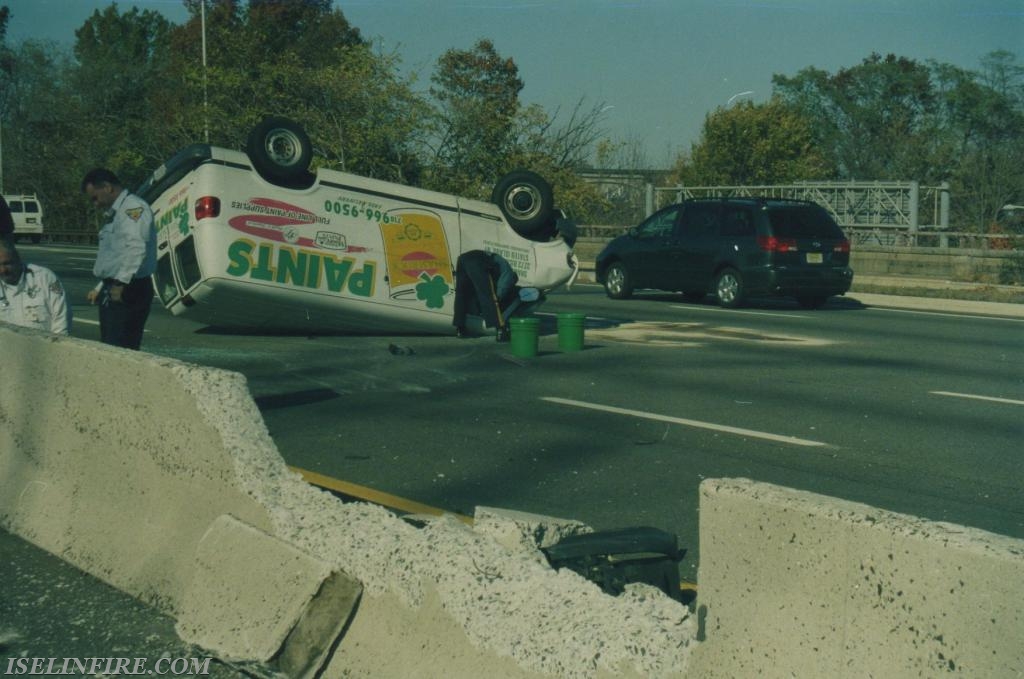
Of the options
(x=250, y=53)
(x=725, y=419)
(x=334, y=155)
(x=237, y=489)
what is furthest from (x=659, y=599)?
(x=250, y=53)

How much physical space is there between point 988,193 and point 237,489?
154 ft

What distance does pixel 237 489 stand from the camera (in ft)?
15.3

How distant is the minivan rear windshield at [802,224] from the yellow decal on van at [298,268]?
8221 millimetres

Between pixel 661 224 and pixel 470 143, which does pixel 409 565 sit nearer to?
pixel 661 224

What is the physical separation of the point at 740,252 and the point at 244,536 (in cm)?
1641

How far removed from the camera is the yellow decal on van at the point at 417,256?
47.2 ft

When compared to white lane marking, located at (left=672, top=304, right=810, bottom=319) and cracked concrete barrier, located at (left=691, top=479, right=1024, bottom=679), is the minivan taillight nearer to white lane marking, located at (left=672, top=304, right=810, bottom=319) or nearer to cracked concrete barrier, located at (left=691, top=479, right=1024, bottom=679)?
white lane marking, located at (left=672, top=304, right=810, bottom=319)

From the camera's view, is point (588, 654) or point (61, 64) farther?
point (61, 64)

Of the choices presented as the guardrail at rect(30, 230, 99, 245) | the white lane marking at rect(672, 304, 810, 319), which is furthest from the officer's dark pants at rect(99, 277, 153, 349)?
the guardrail at rect(30, 230, 99, 245)

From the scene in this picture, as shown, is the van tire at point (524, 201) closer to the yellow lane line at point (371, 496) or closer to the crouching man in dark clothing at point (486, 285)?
the crouching man in dark clothing at point (486, 285)

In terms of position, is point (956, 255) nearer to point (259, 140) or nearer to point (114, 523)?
point (259, 140)

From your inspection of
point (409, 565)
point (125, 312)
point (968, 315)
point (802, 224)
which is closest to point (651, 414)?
point (125, 312)

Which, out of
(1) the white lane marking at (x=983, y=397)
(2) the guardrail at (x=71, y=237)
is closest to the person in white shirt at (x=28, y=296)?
(1) the white lane marking at (x=983, y=397)

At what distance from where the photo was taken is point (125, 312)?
8438 millimetres
